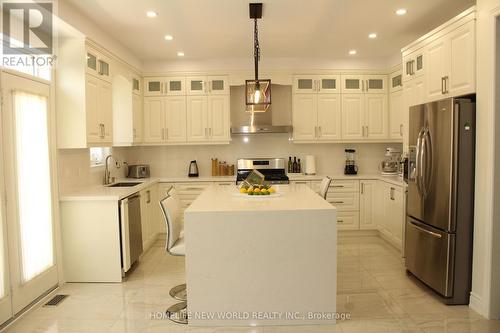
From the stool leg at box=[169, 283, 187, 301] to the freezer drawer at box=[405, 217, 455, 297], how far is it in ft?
7.24

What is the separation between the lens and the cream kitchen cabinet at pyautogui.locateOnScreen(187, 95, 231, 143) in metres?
5.77

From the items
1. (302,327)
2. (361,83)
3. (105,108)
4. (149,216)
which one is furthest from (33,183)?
(361,83)

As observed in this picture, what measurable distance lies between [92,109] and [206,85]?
7.04ft

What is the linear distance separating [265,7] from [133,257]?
9.58 ft

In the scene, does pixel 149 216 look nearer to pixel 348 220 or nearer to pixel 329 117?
pixel 348 220

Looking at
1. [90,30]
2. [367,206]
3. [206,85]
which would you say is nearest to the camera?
[90,30]

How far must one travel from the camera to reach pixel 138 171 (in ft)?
18.7

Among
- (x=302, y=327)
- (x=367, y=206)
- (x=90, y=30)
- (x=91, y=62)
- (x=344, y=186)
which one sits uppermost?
(x=90, y=30)

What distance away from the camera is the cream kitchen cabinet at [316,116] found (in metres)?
5.80

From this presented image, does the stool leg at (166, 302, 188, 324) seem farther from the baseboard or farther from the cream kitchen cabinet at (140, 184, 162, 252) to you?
the baseboard

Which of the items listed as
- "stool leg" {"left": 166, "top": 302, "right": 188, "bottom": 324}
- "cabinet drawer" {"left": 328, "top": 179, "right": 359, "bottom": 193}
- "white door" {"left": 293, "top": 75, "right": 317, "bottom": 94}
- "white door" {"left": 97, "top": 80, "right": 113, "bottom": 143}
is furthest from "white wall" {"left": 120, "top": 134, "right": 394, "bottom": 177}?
"stool leg" {"left": 166, "top": 302, "right": 188, "bottom": 324}

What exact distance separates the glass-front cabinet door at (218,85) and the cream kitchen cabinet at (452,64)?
2919 millimetres

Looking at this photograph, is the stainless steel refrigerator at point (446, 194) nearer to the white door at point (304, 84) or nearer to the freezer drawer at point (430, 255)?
the freezer drawer at point (430, 255)

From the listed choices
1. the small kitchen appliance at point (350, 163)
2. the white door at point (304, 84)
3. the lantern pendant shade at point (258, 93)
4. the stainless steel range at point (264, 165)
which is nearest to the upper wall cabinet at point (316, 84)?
the white door at point (304, 84)
